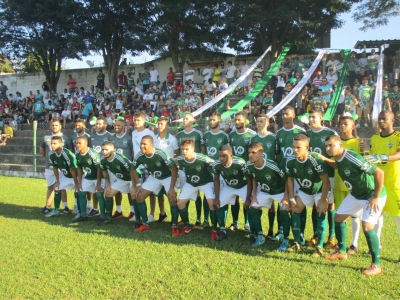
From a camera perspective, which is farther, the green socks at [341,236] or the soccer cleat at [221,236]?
the soccer cleat at [221,236]

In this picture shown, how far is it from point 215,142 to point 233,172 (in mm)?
1109

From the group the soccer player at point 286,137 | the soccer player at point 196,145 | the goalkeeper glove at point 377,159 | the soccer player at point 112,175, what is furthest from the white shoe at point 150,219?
the goalkeeper glove at point 377,159

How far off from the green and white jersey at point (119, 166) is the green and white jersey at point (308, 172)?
117 inches

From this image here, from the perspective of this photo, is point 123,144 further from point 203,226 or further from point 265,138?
point 265,138

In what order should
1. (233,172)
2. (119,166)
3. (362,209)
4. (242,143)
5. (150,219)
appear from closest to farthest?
(362,209)
(233,172)
(242,143)
(119,166)
(150,219)

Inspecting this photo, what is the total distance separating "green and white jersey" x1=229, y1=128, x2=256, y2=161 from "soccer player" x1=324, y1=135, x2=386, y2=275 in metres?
1.95

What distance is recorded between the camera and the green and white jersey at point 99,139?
27.9 ft

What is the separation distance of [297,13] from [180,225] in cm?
1461

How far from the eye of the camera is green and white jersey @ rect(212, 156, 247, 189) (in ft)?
21.2

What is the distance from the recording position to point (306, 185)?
587 centimetres

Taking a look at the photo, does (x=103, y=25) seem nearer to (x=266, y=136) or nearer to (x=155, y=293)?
(x=266, y=136)

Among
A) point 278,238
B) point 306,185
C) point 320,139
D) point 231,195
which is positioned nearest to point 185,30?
point 231,195

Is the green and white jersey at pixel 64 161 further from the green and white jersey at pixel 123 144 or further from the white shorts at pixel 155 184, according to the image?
the white shorts at pixel 155 184

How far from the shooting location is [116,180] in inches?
316
